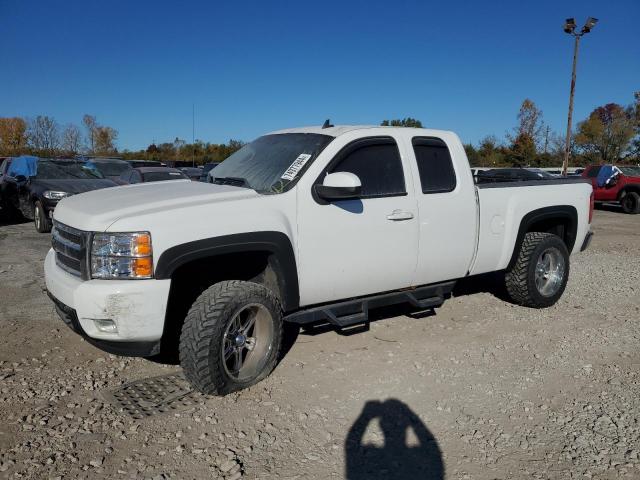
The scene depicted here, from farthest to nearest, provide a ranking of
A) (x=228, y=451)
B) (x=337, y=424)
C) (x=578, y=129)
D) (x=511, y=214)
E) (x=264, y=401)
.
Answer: (x=578, y=129) < (x=511, y=214) < (x=264, y=401) < (x=337, y=424) < (x=228, y=451)

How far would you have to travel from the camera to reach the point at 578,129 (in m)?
57.0

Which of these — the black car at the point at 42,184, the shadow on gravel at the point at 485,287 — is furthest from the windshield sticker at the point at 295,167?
the black car at the point at 42,184

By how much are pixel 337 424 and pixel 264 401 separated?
589mm

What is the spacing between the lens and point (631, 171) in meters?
18.5

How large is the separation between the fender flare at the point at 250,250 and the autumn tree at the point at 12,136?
58.0 meters

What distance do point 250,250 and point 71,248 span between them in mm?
1246

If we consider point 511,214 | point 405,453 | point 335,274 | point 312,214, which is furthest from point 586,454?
point 511,214

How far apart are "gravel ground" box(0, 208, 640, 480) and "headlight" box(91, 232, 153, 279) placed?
3.18 ft

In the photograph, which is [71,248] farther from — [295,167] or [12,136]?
[12,136]

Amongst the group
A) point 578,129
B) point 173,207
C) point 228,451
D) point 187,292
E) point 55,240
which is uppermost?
point 578,129

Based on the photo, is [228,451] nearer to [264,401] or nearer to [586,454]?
[264,401]

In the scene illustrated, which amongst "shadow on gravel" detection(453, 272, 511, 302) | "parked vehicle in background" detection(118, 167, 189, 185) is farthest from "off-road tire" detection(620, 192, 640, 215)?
"parked vehicle in background" detection(118, 167, 189, 185)

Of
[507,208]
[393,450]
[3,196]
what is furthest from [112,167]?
[393,450]

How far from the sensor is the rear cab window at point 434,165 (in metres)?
4.73
